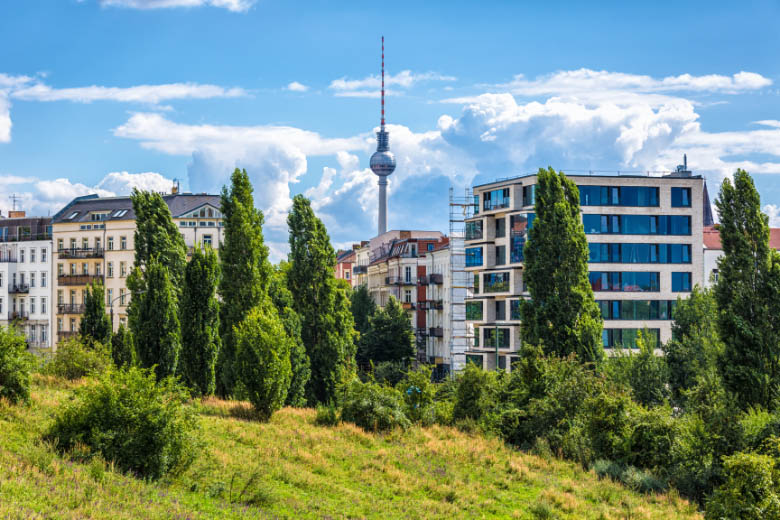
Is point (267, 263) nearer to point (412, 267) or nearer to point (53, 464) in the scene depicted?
point (53, 464)

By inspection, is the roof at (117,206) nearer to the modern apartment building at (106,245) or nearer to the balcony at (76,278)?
the modern apartment building at (106,245)

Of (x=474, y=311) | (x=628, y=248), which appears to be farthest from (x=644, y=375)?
→ (x=474, y=311)

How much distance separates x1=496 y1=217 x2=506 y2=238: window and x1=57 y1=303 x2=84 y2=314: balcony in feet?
132

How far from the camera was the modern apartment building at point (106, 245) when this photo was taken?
82625 mm

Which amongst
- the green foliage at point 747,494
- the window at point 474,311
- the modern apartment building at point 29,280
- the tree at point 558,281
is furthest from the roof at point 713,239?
the green foliage at point 747,494

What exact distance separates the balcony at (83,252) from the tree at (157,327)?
4844 centimetres

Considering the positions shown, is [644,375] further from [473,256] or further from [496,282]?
[473,256]

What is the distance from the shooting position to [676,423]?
32281 mm

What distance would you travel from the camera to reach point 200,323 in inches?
1642

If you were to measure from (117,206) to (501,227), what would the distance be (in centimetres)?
3851

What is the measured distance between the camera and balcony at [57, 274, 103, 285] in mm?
83625

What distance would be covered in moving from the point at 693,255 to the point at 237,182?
43506 mm

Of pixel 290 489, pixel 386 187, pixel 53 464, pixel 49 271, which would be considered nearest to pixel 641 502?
pixel 290 489

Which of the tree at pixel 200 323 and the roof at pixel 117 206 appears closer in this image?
the tree at pixel 200 323
